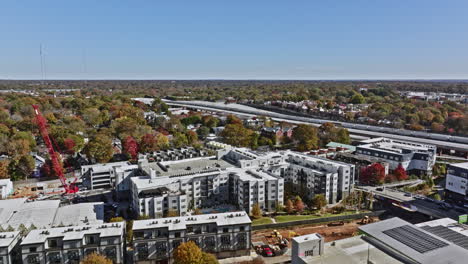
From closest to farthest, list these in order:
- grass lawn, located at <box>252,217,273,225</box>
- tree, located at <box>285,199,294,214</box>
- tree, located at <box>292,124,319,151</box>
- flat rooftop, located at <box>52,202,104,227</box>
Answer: flat rooftop, located at <box>52,202,104,227</box> < grass lawn, located at <box>252,217,273,225</box> < tree, located at <box>285,199,294,214</box> < tree, located at <box>292,124,319,151</box>

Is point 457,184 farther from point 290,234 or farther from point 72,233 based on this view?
point 72,233

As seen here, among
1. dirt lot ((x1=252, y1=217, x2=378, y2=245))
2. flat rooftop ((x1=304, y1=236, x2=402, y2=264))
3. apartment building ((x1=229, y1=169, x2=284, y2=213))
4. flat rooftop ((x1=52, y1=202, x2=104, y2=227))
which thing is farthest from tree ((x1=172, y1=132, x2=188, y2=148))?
flat rooftop ((x1=304, y1=236, x2=402, y2=264))

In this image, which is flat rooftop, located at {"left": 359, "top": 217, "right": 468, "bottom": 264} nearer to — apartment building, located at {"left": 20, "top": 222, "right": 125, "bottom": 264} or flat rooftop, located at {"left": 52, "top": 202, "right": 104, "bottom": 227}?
apartment building, located at {"left": 20, "top": 222, "right": 125, "bottom": 264}

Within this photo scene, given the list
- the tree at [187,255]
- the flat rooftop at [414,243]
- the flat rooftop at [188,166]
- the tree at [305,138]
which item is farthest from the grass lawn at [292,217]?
the tree at [305,138]

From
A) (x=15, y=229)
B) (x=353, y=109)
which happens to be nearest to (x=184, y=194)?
(x=15, y=229)

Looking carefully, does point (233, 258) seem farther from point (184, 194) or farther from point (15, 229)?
point (15, 229)
